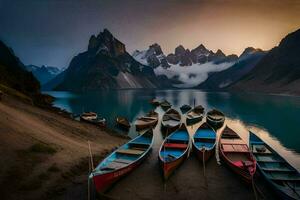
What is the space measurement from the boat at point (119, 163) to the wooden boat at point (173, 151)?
215 cm

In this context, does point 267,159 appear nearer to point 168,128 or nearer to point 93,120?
Answer: point 168,128

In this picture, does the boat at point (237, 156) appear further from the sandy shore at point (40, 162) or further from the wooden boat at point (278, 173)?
the sandy shore at point (40, 162)

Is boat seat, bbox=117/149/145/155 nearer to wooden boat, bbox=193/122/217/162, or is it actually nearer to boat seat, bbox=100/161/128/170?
boat seat, bbox=100/161/128/170

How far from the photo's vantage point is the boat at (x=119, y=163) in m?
19.9

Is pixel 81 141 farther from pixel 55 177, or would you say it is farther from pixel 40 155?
pixel 55 177

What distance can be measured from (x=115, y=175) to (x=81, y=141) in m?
13.1

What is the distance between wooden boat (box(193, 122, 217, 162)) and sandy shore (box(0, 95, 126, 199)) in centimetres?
1104

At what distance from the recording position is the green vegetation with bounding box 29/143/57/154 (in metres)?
24.3

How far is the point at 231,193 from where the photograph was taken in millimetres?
21453

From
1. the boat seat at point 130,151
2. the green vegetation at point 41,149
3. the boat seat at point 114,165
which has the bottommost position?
A: the boat seat at point 114,165

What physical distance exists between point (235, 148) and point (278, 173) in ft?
23.7

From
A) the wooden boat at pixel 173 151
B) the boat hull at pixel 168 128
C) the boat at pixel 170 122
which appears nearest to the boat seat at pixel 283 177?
the wooden boat at pixel 173 151

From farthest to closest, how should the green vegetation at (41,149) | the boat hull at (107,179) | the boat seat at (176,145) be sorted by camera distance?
the boat seat at (176,145) → the green vegetation at (41,149) → the boat hull at (107,179)

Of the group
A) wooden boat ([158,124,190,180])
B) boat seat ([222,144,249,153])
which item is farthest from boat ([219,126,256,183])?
wooden boat ([158,124,190,180])
